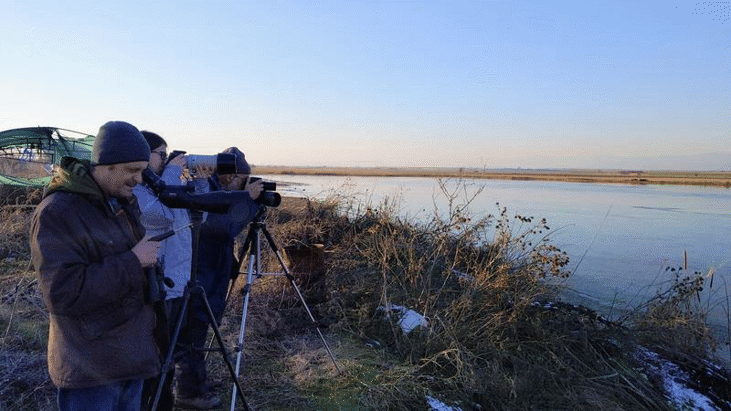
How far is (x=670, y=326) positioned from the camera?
4.73 m

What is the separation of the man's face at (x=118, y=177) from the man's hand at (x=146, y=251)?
196 mm

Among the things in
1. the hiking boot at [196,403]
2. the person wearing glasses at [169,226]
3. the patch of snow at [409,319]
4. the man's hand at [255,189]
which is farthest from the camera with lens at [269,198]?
the patch of snow at [409,319]

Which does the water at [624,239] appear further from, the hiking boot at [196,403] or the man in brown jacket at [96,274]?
the man in brown jacket at [96,274]

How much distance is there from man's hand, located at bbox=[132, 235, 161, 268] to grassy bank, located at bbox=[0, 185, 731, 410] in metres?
1.67

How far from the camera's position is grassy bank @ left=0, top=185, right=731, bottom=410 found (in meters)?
3.27

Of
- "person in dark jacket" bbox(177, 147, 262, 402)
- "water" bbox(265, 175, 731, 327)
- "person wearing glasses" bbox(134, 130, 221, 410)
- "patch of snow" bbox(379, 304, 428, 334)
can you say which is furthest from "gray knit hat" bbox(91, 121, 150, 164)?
"water" bbox(265, 175, 731, 327)

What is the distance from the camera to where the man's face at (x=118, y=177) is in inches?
66.3

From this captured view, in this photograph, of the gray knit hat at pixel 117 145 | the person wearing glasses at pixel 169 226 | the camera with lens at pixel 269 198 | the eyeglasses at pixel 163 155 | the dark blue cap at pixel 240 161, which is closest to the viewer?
the gray knit hat at pixel 117 145

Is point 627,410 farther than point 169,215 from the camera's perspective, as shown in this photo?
Yes

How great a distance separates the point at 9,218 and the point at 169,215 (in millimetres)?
6108

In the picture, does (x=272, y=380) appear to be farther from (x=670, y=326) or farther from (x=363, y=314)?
(x=670, y=326)

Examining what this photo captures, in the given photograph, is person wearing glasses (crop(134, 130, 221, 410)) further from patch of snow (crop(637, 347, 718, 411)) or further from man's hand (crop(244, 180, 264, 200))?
patch of snow (crop(637, 347, 718, 411))

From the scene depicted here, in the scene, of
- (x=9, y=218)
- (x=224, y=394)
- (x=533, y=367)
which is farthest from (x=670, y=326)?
(x=9, y=218)

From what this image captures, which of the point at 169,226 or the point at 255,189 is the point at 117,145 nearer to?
the point at 169,226
